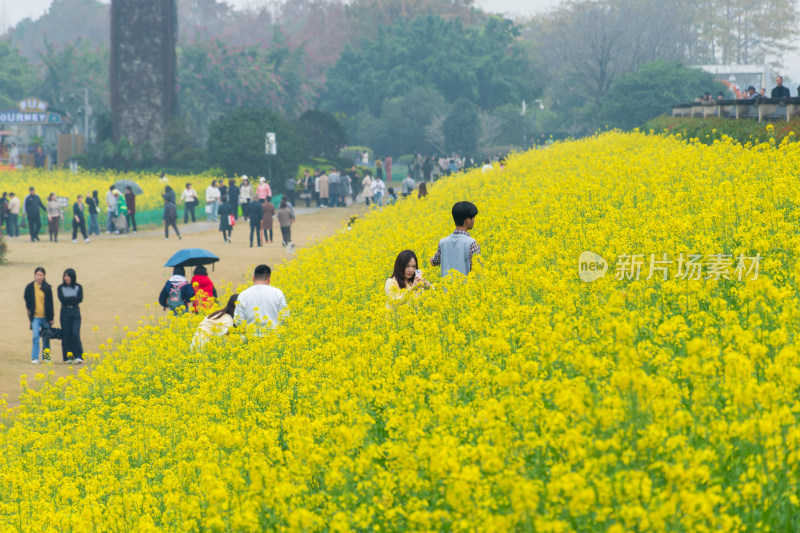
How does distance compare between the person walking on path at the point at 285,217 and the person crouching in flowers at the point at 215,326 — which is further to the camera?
the person walking on path at the point at 285,217

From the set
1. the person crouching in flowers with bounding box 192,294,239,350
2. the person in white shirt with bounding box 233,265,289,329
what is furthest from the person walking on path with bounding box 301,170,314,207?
the person in white shirt with bounding box 233,265,289,329

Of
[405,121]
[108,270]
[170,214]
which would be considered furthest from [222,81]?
[108,270]

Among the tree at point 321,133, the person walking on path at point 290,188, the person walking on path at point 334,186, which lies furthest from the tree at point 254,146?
the tree at point 321,133

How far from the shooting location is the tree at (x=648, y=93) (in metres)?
50.8

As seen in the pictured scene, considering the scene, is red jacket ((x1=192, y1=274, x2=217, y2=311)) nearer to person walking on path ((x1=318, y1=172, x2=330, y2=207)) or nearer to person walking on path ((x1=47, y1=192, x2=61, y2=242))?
person walking on path ((x1=47, y1=192, x2=61, y2=242))

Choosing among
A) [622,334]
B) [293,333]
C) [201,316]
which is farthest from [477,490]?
[201,316]

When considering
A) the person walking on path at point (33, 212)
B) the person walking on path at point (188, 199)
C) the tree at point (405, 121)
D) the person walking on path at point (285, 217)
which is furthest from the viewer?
the tree at point (405, 121)

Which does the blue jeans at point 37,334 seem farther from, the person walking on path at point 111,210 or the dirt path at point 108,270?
the person walking on path at point 111,210

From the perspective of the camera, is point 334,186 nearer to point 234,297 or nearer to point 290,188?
point 290,188

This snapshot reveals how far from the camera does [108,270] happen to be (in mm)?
19797

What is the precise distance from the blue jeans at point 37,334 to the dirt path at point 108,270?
0.47 feet

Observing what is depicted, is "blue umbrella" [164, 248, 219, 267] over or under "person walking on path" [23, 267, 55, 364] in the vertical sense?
over

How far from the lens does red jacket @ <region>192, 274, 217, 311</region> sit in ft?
37.7

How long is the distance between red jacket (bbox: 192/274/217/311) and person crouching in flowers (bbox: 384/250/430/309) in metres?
3.98
